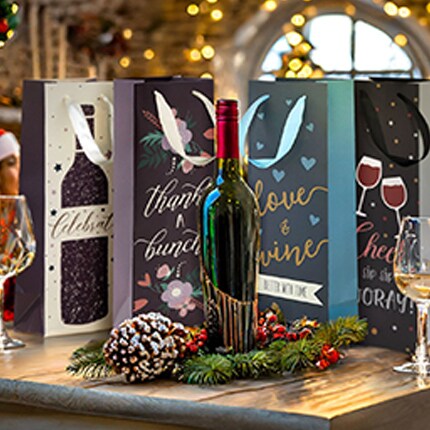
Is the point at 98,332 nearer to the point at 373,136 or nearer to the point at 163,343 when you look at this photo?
the point at 163,343

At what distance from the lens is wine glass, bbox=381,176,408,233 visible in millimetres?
1317

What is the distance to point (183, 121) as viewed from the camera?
4.66 feet

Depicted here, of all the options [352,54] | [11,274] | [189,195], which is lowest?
[11,274]

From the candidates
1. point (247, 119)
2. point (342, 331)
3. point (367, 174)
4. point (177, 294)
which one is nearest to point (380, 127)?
point (367, 174)

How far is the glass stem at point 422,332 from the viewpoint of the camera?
3.97 feet

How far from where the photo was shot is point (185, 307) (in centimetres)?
145

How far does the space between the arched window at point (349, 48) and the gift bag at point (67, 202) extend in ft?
10.7

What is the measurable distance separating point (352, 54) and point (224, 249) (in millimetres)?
3687

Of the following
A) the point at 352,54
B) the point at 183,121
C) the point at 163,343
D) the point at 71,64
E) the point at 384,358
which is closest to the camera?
the point at 163,343

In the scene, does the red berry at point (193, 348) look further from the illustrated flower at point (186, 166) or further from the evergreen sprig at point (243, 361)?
the illustrated flower at point (186, 166)

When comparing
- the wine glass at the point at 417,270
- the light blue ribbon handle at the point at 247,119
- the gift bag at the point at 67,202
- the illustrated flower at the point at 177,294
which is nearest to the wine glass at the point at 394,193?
the wine glass at the point at 417,270

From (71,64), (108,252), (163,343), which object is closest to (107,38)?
(71,64)

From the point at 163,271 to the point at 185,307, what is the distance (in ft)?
0.23

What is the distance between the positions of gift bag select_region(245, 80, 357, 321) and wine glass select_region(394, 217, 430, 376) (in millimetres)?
157
